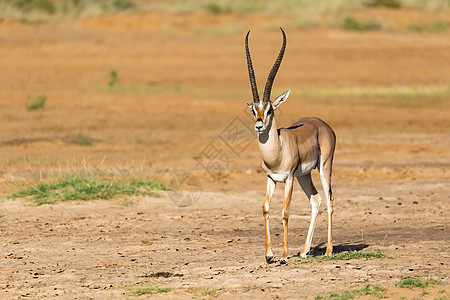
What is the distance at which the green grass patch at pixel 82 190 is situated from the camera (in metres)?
11.9

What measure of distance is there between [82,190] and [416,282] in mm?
6405

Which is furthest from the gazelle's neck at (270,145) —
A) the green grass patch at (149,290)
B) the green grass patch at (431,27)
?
the green grass patch at (431,27)

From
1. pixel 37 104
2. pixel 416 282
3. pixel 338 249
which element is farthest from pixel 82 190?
pixel 37 104

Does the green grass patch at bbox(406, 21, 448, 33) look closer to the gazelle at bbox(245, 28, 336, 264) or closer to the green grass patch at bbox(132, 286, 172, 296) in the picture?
the gazelle at bbox(245, 28, 336, 264)

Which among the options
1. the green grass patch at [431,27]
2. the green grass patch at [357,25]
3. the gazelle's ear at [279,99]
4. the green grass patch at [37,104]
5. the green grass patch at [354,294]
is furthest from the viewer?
the green grass patch at [431,27]

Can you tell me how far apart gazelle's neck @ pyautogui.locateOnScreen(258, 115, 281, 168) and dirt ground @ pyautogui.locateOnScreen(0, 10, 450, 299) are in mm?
1052

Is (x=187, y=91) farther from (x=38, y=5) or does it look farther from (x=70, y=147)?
(x=38, y=5)

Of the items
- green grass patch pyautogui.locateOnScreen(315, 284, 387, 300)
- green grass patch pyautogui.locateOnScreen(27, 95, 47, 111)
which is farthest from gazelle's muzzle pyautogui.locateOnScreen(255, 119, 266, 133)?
green grass patch pyautogui.locateOnScreen(27, 95, 47, 111)

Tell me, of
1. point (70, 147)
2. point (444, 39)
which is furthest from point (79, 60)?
point (444, 39)

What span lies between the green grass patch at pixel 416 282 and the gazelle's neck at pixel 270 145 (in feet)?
5.54

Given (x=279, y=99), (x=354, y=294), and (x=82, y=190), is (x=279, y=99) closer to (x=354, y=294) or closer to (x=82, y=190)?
(x=354, y=294)

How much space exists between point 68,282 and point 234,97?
17369 millimetres

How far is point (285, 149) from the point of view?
7914 mm

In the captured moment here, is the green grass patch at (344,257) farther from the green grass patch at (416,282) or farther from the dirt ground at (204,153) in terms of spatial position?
the green grass patch at (416,282)
